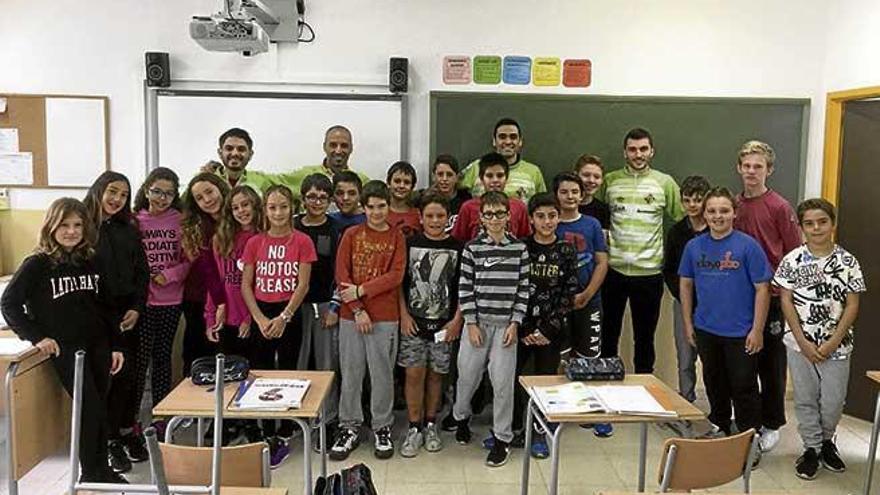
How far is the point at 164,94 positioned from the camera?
438cm

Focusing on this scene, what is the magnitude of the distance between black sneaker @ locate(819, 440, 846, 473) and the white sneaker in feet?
0.81

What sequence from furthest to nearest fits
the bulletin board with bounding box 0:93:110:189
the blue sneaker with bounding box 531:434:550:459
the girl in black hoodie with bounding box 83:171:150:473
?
the bulletin board with bounding box 0:93:110:189, the blue sneaker with bounding box 531:434:550:459, the girl in black hoodie with bounding box 83:171:150:473

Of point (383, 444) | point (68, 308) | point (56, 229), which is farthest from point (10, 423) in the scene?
point (383, 444)

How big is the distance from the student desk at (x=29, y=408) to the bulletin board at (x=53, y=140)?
1.83 metres

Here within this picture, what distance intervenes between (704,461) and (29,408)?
2449 millimetres

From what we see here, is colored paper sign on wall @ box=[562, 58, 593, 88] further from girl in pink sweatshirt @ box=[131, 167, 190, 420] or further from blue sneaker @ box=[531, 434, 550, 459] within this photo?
girl in pink sweatshirt @ box=[131, 167, 190, 420]

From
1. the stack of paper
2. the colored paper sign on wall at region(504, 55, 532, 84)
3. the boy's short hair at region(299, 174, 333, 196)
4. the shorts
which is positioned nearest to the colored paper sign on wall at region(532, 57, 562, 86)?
the colored paper sign on wall at region(504, 55, 532, 84)

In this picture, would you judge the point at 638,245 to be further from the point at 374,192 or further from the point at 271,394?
the point at 271,394

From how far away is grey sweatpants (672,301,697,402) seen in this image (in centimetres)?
400

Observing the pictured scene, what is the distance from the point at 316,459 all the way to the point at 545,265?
1.49m

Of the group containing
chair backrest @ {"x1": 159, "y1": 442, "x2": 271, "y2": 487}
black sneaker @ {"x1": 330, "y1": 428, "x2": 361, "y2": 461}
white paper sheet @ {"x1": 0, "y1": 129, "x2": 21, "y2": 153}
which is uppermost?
white paper sheet @ {"x1": 0, "y1": 129, "x2": 21, "y2": 153}

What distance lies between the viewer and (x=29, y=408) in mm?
2635

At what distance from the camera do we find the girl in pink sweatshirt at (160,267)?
3.39 m

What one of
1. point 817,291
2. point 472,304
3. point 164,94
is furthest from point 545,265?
point 164,94
